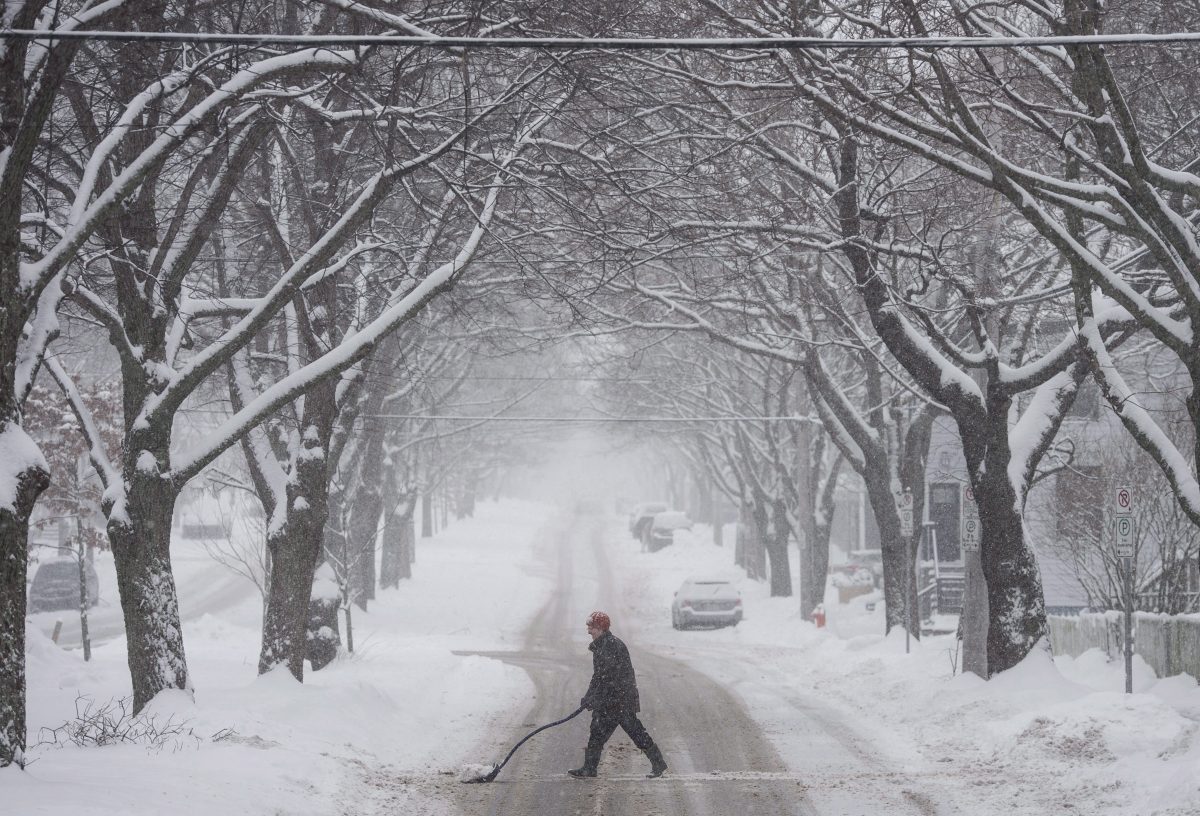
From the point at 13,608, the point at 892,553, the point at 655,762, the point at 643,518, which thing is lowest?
the point at 655,762

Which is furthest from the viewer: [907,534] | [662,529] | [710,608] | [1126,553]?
[662,529]

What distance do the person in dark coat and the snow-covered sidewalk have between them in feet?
4.54

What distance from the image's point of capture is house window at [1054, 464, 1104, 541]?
76.5 ft

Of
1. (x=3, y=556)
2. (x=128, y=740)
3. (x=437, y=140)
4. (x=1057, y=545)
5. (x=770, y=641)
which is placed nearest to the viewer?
(x=3, y=556)

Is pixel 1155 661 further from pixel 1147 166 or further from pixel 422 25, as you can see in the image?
pixel 422 25

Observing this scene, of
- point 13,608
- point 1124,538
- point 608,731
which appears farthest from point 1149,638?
point 13,608

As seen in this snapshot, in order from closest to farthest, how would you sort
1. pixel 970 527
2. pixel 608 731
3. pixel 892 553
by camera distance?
pixel 608 731
pixel 970 527
pixel 892 553

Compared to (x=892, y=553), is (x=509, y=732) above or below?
below

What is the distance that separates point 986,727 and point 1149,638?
611 centimetres

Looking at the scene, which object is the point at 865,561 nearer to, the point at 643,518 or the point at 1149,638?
the point at 643,518

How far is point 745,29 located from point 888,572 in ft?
43.0

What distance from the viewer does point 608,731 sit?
11.9 metres

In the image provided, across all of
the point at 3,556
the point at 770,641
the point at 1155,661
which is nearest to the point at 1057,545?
the point at 770,641

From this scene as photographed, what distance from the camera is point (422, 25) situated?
34.8 feet
